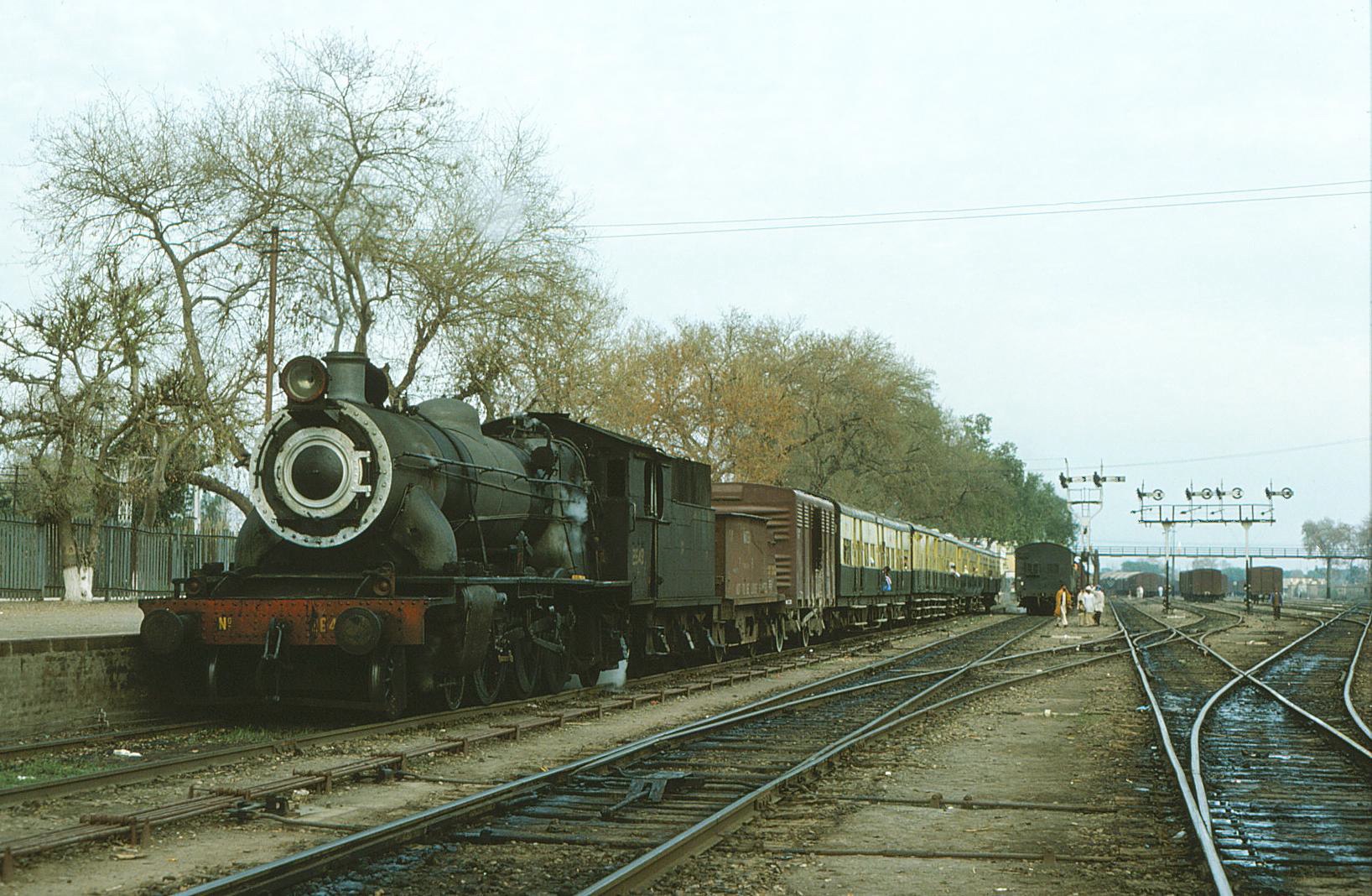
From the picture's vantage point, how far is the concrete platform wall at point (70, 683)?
10.9m

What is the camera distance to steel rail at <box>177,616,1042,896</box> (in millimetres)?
5859

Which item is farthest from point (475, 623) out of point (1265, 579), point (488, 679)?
point (1265, 579)

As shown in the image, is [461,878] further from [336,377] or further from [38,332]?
[38,332]

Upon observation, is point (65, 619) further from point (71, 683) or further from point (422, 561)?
point (422, 561)

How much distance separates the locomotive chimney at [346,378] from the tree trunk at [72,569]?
19353 mm

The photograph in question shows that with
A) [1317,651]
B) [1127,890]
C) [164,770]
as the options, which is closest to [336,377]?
[164,770]

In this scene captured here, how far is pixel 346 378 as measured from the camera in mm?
12109

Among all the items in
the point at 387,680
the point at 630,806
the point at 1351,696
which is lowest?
the point at 1351,696

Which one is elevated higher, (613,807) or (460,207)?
(460,207)

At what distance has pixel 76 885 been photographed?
19.9 ft

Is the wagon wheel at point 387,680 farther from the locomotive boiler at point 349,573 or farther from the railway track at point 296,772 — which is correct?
the railway track at point 296,772

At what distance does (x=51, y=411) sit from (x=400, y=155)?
30.6ft

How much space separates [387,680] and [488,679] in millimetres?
2068

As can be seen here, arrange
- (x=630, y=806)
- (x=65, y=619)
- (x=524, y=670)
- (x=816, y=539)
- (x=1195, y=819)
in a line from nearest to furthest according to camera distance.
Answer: (x=1195, y=819)
(x=630, y=806)
(x=524, y=670)
(x=65, y=619)
(x=816, y=539)
